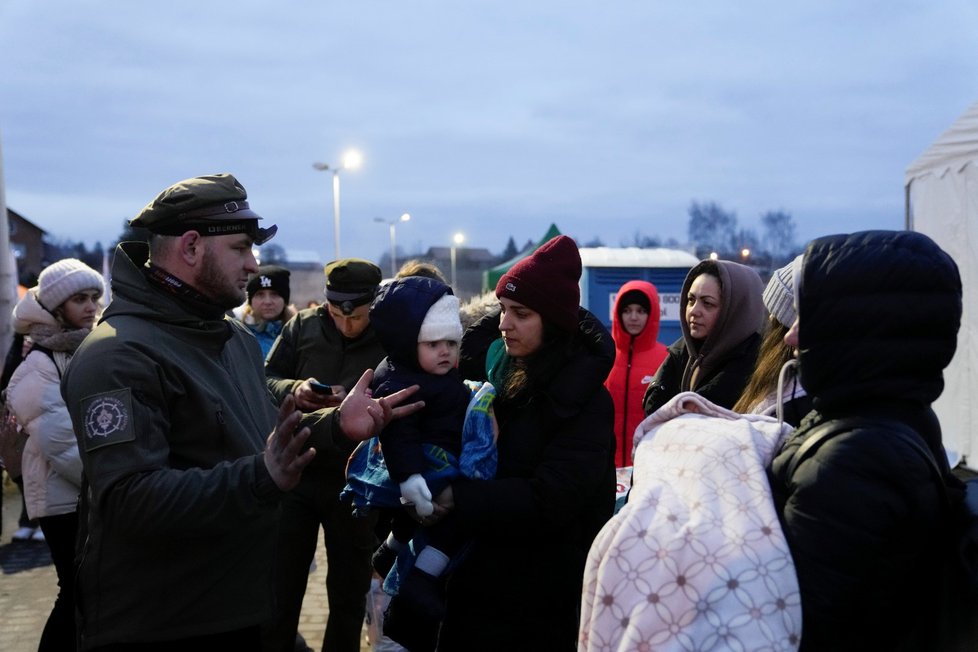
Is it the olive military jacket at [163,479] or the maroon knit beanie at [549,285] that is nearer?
the olive military jacket at [163,479]

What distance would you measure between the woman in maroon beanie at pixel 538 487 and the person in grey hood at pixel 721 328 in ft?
4.74

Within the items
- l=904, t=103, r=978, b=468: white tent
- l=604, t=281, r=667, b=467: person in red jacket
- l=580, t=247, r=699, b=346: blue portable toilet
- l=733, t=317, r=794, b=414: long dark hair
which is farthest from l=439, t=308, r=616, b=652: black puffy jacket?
l=580, t=247, r=699, b=346: blue portable toilet

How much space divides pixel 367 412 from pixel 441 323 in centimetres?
46

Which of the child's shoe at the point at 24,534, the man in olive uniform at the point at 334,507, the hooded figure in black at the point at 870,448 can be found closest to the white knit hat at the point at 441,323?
the hooded figure in black at the point at 870,448

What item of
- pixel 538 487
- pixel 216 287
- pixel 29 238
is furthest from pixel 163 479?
pixel 29 238

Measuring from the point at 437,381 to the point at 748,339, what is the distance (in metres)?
2.11

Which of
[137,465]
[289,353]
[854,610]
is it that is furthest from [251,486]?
[289,353]

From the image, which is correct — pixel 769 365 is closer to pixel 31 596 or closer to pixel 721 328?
pixel 721 328

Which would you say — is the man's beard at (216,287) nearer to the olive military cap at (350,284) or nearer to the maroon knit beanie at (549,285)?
the maroon knit beanie at (549,285)

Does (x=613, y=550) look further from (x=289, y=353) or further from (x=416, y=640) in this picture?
(x=289, y=353)

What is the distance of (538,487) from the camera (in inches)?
101

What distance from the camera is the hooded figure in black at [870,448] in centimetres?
155

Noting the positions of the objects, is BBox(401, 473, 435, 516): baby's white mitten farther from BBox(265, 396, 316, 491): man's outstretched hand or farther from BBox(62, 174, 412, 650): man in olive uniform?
BBox(265, 396, 316, 491): man's outstretched hand

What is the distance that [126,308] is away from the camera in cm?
248
